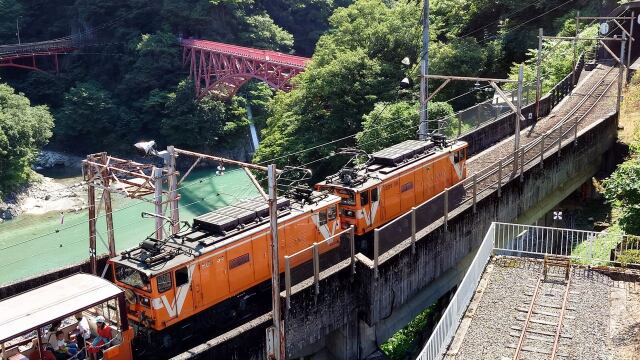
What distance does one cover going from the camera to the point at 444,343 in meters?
13.2

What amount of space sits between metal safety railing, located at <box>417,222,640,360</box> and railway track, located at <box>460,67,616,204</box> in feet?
5.68

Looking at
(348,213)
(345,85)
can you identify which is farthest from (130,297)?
(345,85)

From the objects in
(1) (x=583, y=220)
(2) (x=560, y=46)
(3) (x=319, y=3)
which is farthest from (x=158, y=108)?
(1) (x=583, y=220)

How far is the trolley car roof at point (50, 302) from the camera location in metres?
12.4

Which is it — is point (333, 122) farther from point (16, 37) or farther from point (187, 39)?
point (16, 37)

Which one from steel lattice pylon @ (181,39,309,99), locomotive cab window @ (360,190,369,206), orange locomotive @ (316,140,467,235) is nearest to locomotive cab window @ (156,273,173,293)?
orange locomotive @ (316,140,467,235)

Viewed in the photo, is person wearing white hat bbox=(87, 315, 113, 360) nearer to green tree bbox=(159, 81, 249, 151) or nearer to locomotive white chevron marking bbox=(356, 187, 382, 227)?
locomotive white chevron marking bbox=(356, 187, 382, 227)

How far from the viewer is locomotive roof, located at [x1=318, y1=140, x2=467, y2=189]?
1922cm

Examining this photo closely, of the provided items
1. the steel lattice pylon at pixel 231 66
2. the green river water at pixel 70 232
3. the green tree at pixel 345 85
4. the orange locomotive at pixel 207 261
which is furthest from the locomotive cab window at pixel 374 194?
the steel lattice pylon at pixel 231 66

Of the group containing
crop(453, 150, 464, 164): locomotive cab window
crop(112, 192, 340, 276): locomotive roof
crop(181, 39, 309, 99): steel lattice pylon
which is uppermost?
crop(181, 39, 309, 99): steel lattice pylon

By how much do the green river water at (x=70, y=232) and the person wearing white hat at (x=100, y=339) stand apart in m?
19.8

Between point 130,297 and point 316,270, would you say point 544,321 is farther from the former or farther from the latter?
point 130,297

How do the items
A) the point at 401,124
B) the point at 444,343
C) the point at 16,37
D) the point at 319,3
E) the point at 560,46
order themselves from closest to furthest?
the point at 444,343 → the point at 401,124 → the point at 560,46 → the point at 16,37 → the point at 319,3

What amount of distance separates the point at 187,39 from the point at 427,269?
169 feet
